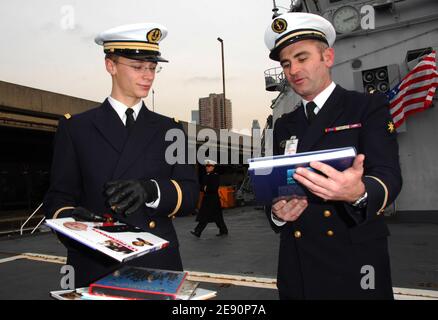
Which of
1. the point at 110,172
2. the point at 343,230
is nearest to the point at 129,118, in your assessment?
the point at 110,172

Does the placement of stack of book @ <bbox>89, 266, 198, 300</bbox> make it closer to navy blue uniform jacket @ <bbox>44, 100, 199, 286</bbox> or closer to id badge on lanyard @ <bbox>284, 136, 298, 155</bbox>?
navy blue uniform jacket @ <bbox>44, 100, 199, 286</bbox>

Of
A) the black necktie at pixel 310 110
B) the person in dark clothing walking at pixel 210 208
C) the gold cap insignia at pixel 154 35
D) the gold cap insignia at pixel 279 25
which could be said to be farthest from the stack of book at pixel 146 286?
the person in dark clothing walking at pixel 210 208

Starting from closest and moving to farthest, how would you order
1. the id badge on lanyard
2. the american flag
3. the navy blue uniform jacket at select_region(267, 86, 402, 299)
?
the navy blue uniform jacket at select_region(267, 86, 402, 299) < the id badge on lanyard < the american flag

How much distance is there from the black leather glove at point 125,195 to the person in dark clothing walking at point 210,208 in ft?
26.5

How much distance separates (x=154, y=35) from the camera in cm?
203

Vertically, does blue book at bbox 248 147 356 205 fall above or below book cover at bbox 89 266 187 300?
above

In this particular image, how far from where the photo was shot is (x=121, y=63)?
76.4 inches

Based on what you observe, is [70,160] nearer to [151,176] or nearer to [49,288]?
[151,176]

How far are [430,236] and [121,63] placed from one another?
887cm

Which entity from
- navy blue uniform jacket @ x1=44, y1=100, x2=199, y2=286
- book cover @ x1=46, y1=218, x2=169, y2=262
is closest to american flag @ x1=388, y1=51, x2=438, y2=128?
navy blue uniform jacket @ x1=44, y1=100, x2=199, y2=286

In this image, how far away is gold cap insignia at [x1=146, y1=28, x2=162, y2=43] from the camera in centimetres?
200

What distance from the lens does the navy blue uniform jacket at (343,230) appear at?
1.62 meters

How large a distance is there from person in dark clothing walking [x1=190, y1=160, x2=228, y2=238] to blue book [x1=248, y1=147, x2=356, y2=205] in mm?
8077
